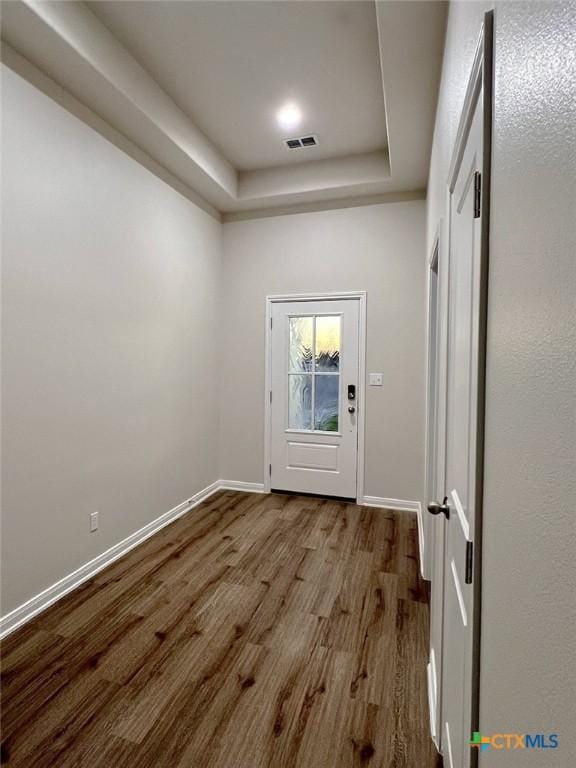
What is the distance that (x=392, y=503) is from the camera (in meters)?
3.68

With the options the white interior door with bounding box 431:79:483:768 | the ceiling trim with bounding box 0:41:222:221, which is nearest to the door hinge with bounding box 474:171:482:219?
the white interior door with bounding box 431:79:483:768

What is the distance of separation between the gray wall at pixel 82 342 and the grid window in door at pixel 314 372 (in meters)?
1.04

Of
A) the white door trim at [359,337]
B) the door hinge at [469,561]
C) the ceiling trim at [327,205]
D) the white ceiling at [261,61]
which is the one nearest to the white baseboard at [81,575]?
the white door trim at [359,337]

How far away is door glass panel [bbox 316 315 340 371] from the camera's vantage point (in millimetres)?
3818

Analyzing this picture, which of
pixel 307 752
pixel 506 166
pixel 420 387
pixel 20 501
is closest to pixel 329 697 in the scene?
pixel 307 752

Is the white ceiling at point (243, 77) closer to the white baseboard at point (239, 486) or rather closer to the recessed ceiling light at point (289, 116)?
the recessed ceiling light at point (289, 116)

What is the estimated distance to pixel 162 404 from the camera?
3.21 m

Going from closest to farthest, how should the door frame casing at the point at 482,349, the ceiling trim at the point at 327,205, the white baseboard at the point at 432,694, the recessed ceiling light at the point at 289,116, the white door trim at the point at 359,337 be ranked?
the door frame casing at the point at 482,349
the white baseboard at the point at 432,694
the recessed ceiling light at the point at 289,116
the ceiling trim at the point at 327,205
the white door trim at the point at 359,337

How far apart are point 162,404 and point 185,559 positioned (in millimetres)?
1176

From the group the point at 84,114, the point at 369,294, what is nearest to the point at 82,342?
the point at 84,114

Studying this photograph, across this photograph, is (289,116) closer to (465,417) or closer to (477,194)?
(477,194)

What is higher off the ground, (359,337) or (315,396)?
(359,337)

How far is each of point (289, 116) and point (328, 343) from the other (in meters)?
1.85

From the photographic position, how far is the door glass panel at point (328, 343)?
12.5 ft
